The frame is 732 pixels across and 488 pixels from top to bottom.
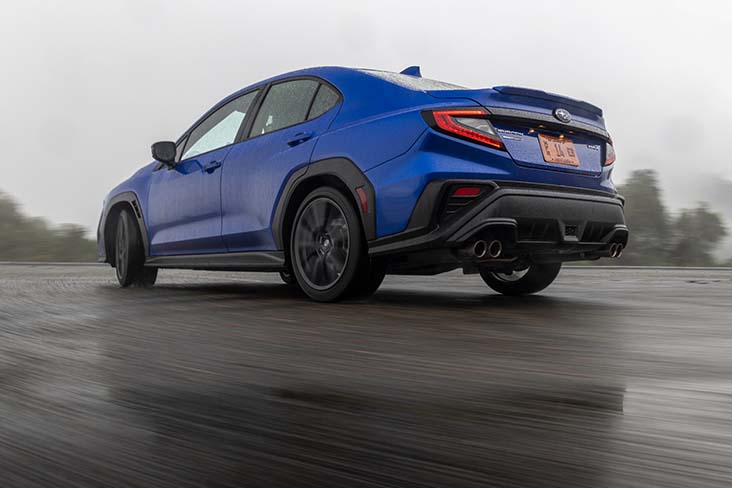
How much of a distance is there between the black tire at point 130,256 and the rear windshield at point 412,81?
335cm

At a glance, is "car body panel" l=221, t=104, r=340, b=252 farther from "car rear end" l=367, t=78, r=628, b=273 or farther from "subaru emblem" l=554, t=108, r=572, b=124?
"subaru emblem" l=554, t=108, r=572, b=124

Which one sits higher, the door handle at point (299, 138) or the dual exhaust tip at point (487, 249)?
the door handle at point (299, 138)

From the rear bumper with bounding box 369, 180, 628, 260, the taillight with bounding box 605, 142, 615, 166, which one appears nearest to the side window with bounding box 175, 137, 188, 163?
the rear bumper with bounding box 369, 180, 628, 260

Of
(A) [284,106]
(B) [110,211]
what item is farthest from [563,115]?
(B) [110,211]

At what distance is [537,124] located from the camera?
468 cm

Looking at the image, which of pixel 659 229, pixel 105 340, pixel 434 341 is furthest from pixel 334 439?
pixel 659 229

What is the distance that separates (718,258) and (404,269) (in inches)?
739

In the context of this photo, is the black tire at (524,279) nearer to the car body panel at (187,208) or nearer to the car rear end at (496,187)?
the car rear end at (496,187)

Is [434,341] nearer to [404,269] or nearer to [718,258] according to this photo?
[404,269]

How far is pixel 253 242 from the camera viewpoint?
18.6 ft

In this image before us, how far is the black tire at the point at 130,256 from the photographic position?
740cm

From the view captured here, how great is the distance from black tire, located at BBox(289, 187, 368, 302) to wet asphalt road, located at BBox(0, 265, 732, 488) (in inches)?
15.0

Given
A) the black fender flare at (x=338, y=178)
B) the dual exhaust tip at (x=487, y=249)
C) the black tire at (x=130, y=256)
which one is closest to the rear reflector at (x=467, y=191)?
the dual exhaust tip at (x=487, y=249)

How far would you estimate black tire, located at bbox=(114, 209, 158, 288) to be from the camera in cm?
740
